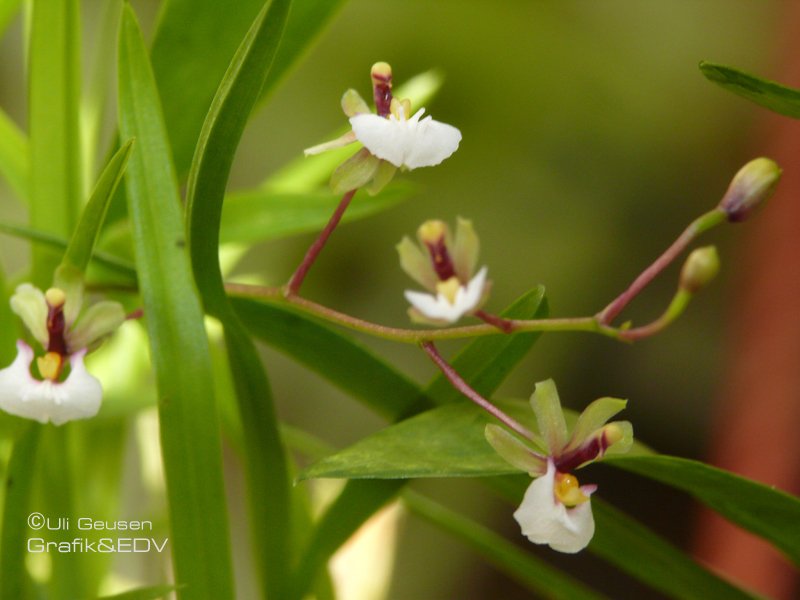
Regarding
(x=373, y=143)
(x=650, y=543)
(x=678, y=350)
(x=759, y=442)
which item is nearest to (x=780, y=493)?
(x=650, y=543)

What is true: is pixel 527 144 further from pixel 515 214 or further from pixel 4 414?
pixel 4 414

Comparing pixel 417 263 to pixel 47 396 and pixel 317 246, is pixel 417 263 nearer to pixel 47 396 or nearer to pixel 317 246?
pixel 317 246

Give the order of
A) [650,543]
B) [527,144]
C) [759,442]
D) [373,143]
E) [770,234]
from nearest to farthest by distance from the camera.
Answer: [373,143] < [650,543] < [759,442] < [770,234] < [527,144]

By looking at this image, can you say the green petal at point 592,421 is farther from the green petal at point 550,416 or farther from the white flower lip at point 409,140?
the white flower lip at point 409,140

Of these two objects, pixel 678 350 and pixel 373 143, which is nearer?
pixel 373 143

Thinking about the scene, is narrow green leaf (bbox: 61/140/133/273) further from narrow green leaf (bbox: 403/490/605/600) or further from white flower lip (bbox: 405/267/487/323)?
narrow green leaf (bbox: 403/490/605/600)

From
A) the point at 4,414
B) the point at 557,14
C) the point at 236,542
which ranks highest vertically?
the point at 557,14

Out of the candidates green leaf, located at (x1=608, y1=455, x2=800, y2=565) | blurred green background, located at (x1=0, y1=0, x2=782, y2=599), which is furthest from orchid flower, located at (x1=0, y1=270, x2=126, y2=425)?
blurred green background, located at (x1=0, y1=0, x2=782, y2=599)
